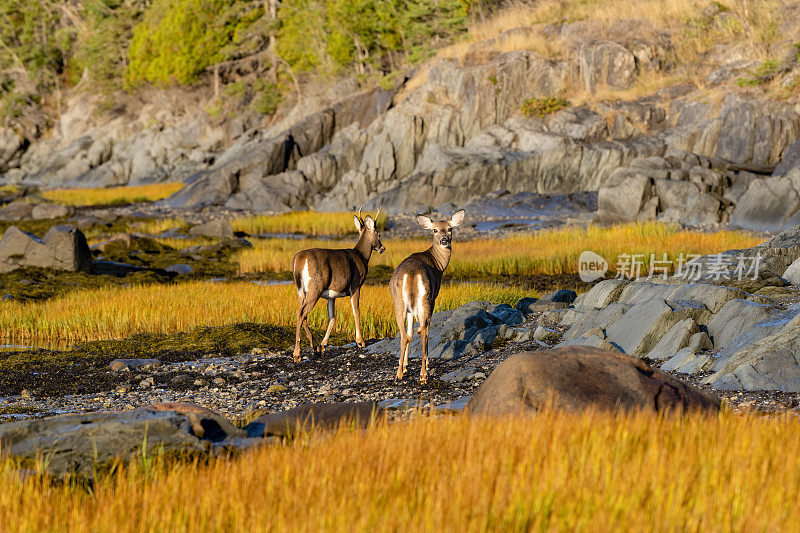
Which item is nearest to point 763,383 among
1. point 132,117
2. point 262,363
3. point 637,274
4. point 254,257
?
point 262,363

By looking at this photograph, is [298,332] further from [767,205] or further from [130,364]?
[767,205]

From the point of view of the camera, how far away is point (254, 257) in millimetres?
25141

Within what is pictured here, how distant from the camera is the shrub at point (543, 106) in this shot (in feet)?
137

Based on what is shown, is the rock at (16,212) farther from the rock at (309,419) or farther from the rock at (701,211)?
the rock at (309,419)

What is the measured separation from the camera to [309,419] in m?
7.14

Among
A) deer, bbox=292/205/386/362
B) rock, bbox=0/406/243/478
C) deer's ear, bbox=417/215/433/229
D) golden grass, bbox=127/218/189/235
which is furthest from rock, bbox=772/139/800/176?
rock, bbox=0/406/243/478

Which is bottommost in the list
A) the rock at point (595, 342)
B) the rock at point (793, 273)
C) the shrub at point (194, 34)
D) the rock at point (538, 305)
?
the rock at point (538, 305)

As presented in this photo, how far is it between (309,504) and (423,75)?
44947 mm

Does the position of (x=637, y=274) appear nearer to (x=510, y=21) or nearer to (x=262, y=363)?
(x=262, y=363)

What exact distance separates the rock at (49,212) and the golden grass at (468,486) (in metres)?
36.7

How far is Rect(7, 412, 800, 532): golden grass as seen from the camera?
4328mm

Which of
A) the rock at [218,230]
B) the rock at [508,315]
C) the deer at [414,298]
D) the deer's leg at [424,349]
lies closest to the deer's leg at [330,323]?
the deer at [414,298]

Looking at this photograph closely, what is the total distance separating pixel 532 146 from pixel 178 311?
26728mm

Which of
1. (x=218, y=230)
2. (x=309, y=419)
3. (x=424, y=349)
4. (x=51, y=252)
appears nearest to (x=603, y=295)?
(x=424, y=349)
